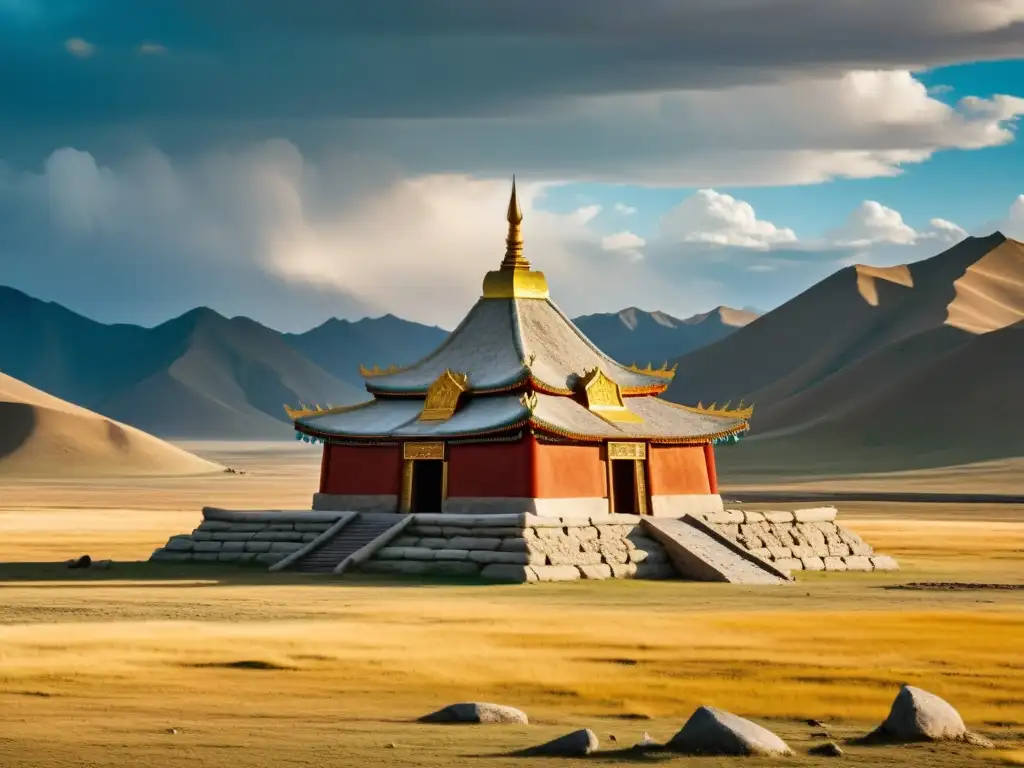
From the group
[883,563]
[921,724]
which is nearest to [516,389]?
[883,563]

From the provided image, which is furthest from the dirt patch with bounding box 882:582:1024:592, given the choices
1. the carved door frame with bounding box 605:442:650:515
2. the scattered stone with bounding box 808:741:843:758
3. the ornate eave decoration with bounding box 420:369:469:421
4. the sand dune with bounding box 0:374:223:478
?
the sand dune with bounding box 0:374:223:478

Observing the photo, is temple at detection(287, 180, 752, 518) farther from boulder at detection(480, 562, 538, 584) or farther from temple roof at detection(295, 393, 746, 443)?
boulder at detection(480, 562, 538, 584)

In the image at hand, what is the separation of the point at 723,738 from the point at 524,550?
69.0 ft

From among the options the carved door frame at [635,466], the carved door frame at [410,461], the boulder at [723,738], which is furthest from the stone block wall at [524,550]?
the boulder at [723,738]

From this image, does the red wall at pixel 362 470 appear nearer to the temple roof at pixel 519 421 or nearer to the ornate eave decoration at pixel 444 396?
the temple roof at pixel 519 421

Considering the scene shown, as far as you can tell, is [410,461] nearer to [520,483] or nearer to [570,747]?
[520,483]

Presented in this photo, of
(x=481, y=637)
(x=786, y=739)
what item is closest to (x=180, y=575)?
(x=481, y=637)

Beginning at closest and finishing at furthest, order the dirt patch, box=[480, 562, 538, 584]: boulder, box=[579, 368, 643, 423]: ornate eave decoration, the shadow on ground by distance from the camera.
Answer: the dirt patch, the shadow on ground, box=[480, 562, 538, 584]: boulder, box=[579, 368, 643, 423]: ornate eave decoration

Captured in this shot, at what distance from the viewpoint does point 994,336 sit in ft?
534

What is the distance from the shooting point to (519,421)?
37.9 metres

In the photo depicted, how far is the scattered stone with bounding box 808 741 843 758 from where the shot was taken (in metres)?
14.3

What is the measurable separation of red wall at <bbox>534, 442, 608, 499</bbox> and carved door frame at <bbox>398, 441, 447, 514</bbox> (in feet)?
8.77

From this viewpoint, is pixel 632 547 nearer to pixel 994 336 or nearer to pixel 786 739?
pixel 786 739

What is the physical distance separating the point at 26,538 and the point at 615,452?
20453 mm
